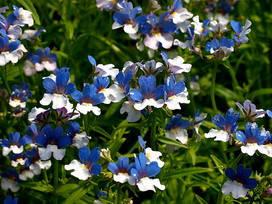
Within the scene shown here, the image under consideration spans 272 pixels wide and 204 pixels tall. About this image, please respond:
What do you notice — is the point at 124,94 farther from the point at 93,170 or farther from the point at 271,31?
the point at 271,31

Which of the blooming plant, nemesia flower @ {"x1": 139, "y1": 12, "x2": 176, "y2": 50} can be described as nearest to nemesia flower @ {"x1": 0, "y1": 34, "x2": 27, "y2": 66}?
A: the blooming plant

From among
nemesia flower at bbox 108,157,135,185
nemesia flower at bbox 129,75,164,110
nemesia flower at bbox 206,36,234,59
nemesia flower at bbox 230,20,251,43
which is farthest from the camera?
nemesia flower at bbox 230,20,251,43

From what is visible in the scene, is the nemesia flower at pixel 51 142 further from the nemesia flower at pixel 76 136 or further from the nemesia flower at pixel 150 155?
the nemesia flower at pixel 150 155

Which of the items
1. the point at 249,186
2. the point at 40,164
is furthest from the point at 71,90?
the point at 249,186

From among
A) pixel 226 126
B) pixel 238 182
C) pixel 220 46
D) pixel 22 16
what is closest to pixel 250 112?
pixel 226 126

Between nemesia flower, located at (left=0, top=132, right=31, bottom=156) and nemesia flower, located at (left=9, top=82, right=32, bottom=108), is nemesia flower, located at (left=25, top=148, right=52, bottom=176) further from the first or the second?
nemesia flower, located at (left=9, top=82, right=32, bottom=108)

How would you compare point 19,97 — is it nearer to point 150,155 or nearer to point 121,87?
point 121,87
